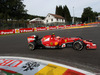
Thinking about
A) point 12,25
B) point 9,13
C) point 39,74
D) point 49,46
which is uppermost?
point 9,13

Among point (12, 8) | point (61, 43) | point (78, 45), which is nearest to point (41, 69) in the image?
point (61, 43)

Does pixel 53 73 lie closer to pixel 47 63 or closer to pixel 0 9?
pixel 47 63

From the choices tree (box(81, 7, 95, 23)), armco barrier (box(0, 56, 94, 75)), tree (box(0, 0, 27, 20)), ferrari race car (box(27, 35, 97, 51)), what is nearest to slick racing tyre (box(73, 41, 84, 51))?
ferrari race car (box(27, 35, 97, 51))

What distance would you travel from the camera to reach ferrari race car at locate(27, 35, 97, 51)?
16.3ft

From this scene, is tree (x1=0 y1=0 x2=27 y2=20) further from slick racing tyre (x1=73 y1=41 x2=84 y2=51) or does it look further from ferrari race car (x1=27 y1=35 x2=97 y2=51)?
slick racing tyre (x1=73 y1=41 x2=84 y2=51)

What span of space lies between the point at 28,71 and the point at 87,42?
3494mm

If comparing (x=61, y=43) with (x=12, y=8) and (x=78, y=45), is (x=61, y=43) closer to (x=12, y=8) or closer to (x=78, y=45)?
(x=78, y=45)

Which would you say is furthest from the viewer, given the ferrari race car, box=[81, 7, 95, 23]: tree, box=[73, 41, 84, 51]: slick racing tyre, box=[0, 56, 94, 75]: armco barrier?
box=[81, 7, 95, 23]: tree

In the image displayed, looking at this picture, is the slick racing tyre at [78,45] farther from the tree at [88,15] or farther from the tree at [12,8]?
the tree at [88,15]

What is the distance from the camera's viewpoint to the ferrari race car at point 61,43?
498cm

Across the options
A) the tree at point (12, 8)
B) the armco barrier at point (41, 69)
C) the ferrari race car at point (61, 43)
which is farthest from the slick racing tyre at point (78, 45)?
the tree at point (12, 8)

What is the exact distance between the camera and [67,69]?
3168 mm

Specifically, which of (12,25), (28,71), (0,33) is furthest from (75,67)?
(12,25)

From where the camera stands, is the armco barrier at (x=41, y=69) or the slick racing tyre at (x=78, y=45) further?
the slick racing tyre at (x=78, y=45)
